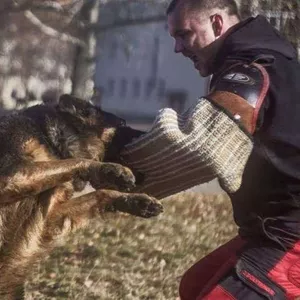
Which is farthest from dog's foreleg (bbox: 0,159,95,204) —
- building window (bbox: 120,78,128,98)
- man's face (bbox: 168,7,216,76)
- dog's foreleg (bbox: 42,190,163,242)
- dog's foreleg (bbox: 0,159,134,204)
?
building window (bbox: 120,78,128,98)

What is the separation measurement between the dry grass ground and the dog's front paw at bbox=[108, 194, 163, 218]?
1.87m

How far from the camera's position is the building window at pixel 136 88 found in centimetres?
1393

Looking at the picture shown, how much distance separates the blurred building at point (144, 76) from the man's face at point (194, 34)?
822 centimetres

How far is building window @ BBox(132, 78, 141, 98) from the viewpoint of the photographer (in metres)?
13.9

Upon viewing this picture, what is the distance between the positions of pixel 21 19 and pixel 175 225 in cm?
391

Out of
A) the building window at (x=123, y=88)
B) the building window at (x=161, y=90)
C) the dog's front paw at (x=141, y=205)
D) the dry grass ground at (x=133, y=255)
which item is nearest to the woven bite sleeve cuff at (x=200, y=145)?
the dog's front paw at (x=141, y=205)

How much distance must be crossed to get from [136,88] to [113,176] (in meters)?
9.60

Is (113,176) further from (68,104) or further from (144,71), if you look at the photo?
(144,71)

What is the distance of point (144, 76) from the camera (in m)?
14.0

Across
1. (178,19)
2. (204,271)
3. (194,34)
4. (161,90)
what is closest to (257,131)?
(194,34)

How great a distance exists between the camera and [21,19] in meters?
11.8

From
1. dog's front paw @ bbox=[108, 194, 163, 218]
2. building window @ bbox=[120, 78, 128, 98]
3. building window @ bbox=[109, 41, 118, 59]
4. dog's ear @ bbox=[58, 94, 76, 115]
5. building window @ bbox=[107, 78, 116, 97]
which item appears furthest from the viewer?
building window @ bbox=[120, 78, 128, 98]

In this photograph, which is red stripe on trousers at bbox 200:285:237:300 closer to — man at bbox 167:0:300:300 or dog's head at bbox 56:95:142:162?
man at bbox 167:0:300:300

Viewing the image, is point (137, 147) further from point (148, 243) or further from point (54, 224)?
point (148, 243)
